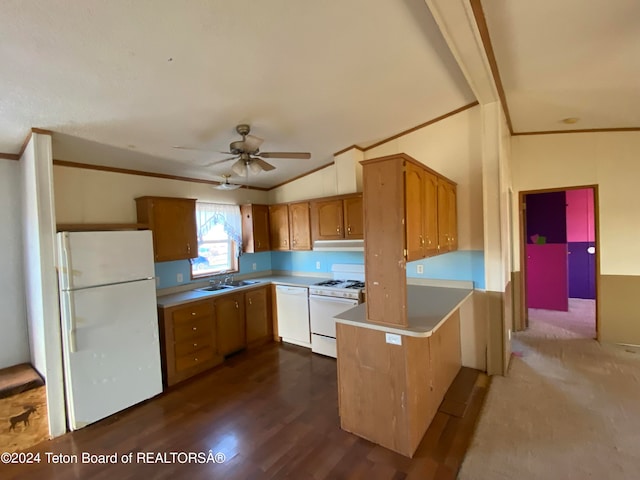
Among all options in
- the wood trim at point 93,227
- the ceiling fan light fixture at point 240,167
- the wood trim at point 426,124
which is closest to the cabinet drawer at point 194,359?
the wood trim at point 93,227

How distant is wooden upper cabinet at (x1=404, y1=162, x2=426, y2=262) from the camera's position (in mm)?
2123

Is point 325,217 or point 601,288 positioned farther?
point 325,217

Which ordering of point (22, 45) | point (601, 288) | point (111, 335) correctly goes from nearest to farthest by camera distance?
point (22, 45) → point (111, 335) → point (601, 288)

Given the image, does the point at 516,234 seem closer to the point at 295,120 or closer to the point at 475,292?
the point at 475,292

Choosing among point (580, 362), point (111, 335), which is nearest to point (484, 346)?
point (580, 362)

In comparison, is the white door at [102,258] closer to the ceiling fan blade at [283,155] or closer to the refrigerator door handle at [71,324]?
the refrigerator door handle at [71,324]

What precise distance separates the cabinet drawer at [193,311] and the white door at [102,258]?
1.90ft

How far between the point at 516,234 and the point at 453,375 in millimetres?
2443

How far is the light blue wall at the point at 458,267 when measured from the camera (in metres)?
3.33

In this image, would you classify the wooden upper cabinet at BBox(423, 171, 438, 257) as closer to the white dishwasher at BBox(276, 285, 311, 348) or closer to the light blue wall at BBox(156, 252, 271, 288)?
the white dishwasher at BBox(276, 285, 311, 348)

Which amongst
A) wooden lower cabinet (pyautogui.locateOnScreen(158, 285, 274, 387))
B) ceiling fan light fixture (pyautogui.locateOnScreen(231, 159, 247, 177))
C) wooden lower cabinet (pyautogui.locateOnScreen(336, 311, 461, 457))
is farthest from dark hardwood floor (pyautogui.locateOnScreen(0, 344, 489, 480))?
ceiling fan light fixture (pyautogui.locateOnScreen(231, 159, 247, 177))

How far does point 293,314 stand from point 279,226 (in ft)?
4.53

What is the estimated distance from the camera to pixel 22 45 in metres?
1.57

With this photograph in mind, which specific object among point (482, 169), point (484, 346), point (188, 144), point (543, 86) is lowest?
point (484, 346)
